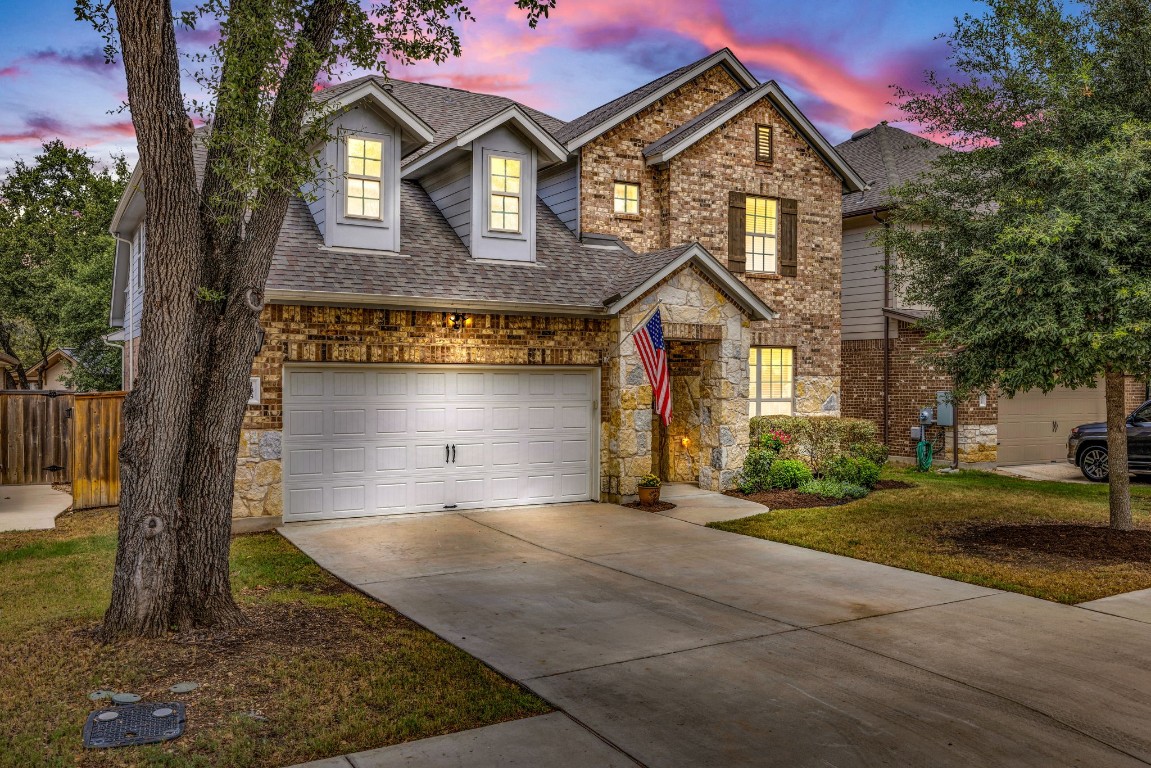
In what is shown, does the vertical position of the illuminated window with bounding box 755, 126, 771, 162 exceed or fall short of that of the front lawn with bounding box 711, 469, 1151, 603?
it exceeds it

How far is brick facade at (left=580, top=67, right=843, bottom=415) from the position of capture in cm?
1659

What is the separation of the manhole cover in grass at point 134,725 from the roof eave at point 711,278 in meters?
9.57

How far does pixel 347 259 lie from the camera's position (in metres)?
12.6

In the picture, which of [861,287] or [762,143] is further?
[861,287]

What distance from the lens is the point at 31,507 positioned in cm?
1302

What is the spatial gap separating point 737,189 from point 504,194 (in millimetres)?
5706

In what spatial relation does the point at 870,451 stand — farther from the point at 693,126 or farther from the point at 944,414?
the point at 693,126

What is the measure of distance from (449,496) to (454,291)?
312 centimetres

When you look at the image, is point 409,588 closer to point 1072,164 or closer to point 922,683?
→ point 922,683

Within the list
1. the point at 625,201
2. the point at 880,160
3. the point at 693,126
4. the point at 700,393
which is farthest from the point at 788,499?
the point at 880,160

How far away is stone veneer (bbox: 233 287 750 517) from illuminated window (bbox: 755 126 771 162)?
178 inches

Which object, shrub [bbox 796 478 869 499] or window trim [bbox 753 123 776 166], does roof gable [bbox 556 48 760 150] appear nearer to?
window trim [bbox 753 123 776 166]

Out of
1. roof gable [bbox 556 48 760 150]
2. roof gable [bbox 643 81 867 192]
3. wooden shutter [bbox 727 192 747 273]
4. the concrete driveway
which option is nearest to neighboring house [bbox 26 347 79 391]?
roof gable [bbox 556 48 760 150]

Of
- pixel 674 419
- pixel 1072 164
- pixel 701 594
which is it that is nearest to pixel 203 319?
pixel 701 594
